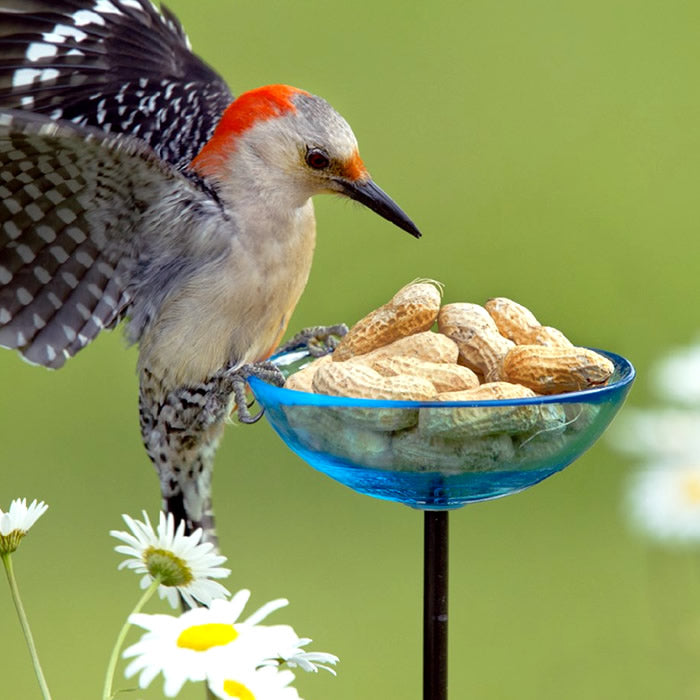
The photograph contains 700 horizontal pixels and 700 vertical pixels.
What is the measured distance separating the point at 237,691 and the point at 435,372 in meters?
0.39

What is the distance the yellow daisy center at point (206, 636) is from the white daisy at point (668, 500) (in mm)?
684

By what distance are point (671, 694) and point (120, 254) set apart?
1.33 metres

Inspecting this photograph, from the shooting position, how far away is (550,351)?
3.79 ft

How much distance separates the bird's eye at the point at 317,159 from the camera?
1472 millimetres

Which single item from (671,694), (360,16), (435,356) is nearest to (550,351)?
(435,356)

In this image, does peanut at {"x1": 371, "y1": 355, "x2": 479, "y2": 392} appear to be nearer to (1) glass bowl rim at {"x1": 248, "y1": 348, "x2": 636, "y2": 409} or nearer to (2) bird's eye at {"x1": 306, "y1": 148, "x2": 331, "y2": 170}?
(1) glass bowl rim at {"x1": 248, "y1": 348, "x2": 636, "y2": 409}

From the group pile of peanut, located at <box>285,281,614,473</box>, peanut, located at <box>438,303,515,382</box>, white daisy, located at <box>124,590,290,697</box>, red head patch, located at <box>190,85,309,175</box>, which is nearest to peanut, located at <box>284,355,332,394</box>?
pile of peanut, located at <box>285,281,614,473</box>

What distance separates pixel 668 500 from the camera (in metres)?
1.49

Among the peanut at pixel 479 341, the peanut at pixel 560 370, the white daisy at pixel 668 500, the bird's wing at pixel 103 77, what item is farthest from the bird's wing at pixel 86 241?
the white daisy at pixel 668 500

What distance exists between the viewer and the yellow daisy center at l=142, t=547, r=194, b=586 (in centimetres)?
104

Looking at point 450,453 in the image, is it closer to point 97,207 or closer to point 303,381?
point 303,381

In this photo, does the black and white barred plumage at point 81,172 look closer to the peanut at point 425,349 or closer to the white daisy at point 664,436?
the peanut at point 425,349

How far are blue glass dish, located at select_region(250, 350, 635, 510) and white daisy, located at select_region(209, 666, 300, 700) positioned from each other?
0.23 metres

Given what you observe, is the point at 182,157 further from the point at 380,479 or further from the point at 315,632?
the point at 315,632
